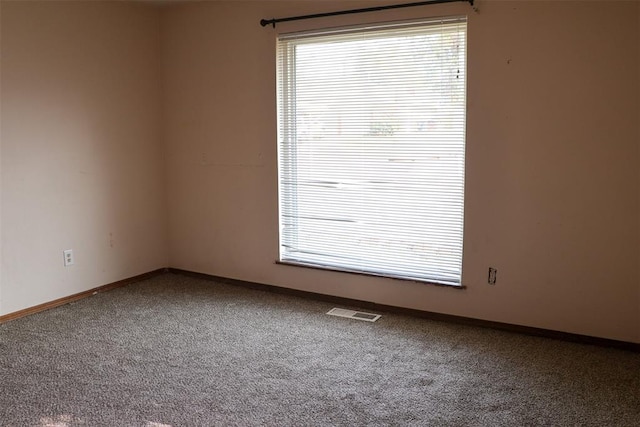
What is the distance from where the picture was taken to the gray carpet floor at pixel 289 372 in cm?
265

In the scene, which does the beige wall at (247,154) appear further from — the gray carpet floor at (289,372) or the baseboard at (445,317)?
the gray carpet floor at (289,372)

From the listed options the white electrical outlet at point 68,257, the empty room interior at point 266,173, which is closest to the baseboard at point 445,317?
the empty room interior at point 266,173

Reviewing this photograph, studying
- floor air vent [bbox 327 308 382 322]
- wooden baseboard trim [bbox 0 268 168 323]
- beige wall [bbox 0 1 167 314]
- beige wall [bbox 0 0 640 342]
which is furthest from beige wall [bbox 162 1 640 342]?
wooden baseboard trim [bbox 0 268 168 323]

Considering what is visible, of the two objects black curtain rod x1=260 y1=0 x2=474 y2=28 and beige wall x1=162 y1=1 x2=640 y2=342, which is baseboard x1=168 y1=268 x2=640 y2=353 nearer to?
beige wall x1=162 y1=1 x2=640 y2=342

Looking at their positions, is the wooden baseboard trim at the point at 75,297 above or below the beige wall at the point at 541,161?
below

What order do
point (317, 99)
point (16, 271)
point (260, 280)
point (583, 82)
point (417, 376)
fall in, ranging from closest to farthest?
point (417, 376), point (583, 82), point (16, 271), point (317, 99), point (260, 280)

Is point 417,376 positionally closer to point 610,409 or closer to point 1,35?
point 610,409

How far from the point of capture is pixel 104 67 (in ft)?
14.7

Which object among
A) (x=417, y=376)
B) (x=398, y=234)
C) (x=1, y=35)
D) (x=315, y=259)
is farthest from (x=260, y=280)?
(x=1, y=35)

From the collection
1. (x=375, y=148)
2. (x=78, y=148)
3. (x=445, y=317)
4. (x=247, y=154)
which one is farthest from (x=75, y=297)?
(x=445, y=317)

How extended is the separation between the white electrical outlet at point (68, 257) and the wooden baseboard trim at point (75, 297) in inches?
9.5

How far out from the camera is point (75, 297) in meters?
4.37

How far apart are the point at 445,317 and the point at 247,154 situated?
191 cm

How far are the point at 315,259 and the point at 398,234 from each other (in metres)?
0.71
